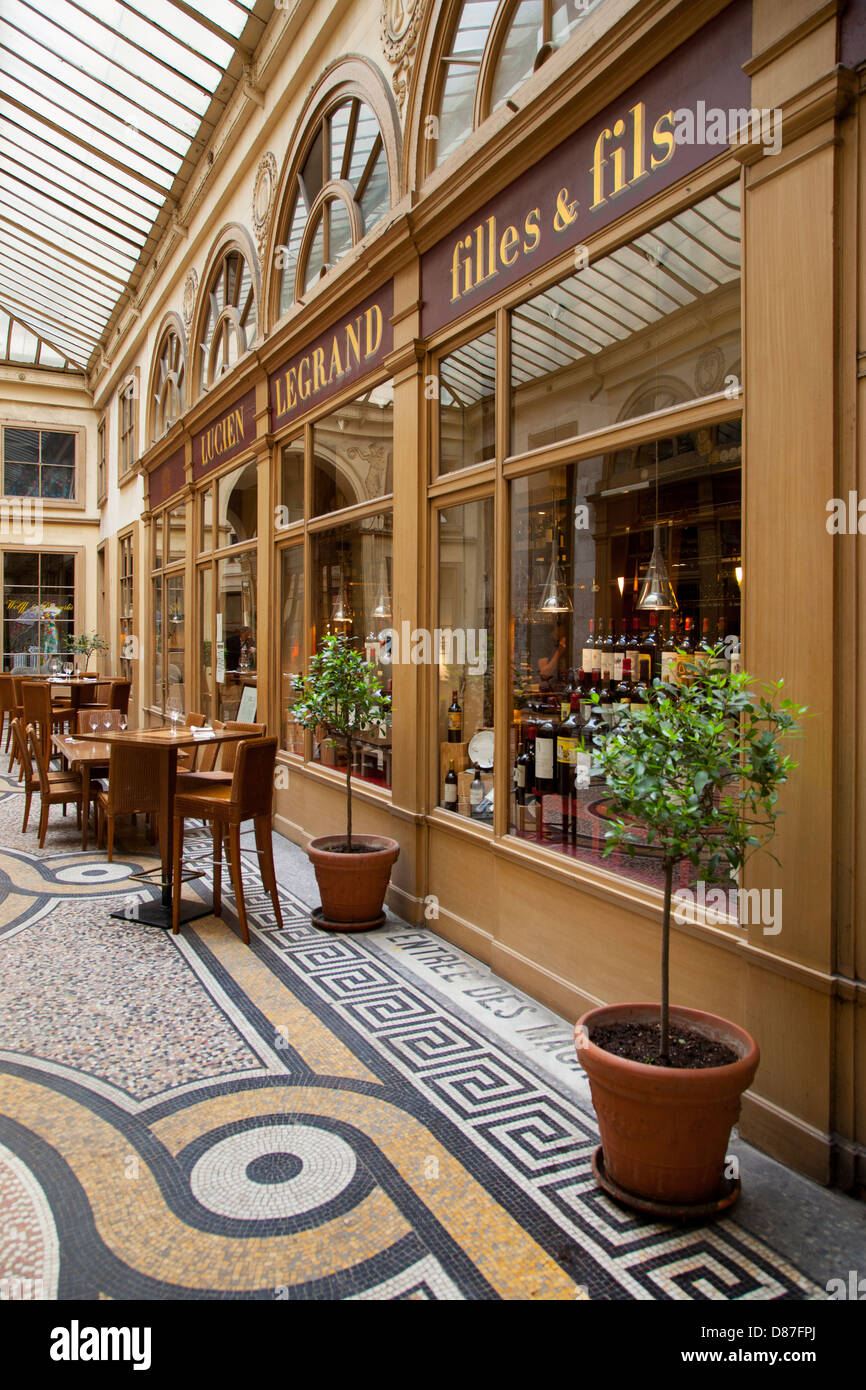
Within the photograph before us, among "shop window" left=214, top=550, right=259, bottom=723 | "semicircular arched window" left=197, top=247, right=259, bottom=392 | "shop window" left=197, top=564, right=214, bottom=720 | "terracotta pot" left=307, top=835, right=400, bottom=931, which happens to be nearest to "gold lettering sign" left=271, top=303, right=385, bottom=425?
"semicircular arched window" left=197, top=247, right=259, bottom=392

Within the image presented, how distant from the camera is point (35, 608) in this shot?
1942 cm

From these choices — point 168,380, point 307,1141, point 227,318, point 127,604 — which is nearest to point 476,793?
point 307,1141

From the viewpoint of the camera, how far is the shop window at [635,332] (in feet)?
10.2

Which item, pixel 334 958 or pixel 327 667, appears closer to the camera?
pixel 334 958

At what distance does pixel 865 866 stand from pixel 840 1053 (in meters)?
0.56

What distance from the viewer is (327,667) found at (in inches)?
200

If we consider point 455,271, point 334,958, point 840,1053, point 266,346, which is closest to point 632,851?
point 840,1053

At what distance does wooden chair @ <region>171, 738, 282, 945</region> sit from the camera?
4.89 metres

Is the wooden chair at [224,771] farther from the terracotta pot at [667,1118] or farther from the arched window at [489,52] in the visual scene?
the terracotta pot at [667,1118]

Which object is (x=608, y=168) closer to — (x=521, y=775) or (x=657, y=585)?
(x=657, y=585)

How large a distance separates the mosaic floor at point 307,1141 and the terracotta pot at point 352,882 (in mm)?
288
